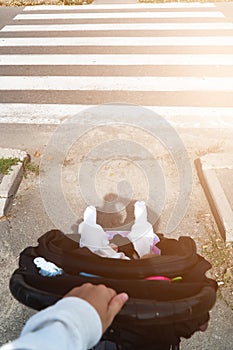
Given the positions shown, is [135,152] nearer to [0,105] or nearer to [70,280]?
[0,105]

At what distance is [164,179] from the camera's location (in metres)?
4.77

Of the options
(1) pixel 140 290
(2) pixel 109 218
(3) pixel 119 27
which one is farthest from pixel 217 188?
(3) pixel 119 27

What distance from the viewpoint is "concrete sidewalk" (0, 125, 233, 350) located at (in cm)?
321

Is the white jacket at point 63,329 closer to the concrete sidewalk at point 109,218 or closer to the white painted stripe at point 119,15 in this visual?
the concrete sidewalk at point 109,218

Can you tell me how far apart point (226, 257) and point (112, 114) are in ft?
9.27

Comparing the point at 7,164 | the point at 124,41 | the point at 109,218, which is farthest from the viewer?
the point at 124,41

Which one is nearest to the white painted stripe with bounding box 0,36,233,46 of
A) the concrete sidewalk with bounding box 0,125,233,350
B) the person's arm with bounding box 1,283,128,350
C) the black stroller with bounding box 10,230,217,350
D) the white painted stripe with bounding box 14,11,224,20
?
the white painted stripe with bounding box 14,11,224,20

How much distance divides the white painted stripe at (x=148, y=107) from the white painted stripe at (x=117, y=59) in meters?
1.53

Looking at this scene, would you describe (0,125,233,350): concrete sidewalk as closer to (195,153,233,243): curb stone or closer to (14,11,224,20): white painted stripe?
(195,153,233,243): curb stone

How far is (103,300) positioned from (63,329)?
274mm

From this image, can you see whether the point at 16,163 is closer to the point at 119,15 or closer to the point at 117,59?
the point at 117,59

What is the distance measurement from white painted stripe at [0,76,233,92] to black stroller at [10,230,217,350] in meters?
4.71

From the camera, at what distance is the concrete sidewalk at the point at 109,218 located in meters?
3.21

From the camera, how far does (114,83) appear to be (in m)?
6.88
